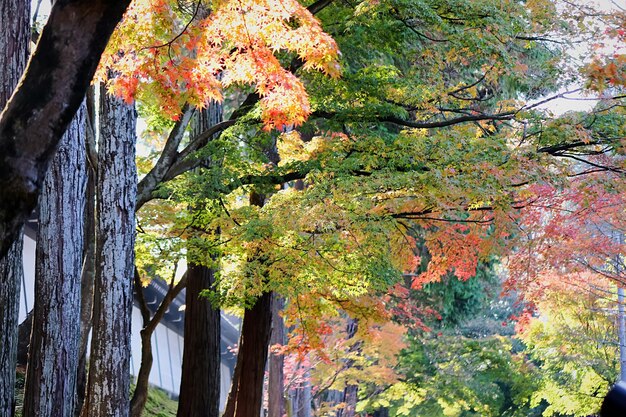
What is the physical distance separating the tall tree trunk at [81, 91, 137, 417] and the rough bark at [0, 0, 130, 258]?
4925 mm

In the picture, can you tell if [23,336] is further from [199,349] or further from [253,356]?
[253,356]

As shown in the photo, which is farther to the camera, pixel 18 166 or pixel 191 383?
pixel 191 383

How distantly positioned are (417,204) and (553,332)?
31.2 feet

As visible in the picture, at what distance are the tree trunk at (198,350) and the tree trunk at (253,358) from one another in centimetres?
70

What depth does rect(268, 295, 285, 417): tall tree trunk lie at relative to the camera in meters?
18.2

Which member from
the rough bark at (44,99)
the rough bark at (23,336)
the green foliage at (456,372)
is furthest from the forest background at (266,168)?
the green foliage at (456,372)

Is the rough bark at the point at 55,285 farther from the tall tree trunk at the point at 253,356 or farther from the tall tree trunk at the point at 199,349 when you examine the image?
the tall tree trunk at the point at 253,356

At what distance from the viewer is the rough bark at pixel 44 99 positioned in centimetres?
382

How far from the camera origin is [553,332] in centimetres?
2034

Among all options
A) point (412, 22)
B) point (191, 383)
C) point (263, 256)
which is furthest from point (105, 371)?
point (412, 22)

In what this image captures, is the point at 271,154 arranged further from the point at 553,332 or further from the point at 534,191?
the point at 553,332

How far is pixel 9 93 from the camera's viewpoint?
7926mm

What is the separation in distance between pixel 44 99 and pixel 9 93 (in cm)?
439

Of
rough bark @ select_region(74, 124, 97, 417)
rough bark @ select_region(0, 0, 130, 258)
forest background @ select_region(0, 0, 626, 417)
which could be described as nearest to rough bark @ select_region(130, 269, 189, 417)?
forest background @ select_region(0, 0, 626, 417)
